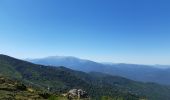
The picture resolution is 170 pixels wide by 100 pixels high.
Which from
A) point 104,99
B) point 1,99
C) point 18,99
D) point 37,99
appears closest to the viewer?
point 104,99

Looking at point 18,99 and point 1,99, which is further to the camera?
point 18,99

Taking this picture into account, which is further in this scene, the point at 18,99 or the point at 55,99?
the point at 18,99

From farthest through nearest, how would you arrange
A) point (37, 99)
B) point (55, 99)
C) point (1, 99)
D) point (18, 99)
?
point (37, 99)
point (18, 99)
point (1, 99)
point (55, 99)

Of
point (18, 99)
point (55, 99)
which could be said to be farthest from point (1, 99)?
point (55, 99)

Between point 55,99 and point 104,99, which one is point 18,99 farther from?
point 55,99

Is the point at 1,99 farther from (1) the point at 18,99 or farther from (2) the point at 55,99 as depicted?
(2) the point at 55,99

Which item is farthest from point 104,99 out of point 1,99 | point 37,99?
point 37,99

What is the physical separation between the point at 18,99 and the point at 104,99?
80.2m

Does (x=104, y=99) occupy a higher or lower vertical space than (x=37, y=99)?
higher

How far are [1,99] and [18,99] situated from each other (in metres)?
14.1

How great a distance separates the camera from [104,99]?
172 ft

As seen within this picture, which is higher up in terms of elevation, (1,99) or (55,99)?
(55,99)

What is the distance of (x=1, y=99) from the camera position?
11025cm

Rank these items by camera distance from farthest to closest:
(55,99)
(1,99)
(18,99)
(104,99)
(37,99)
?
(37,99) → (18,99) → (1,99) → (104,99) → (55,99)
